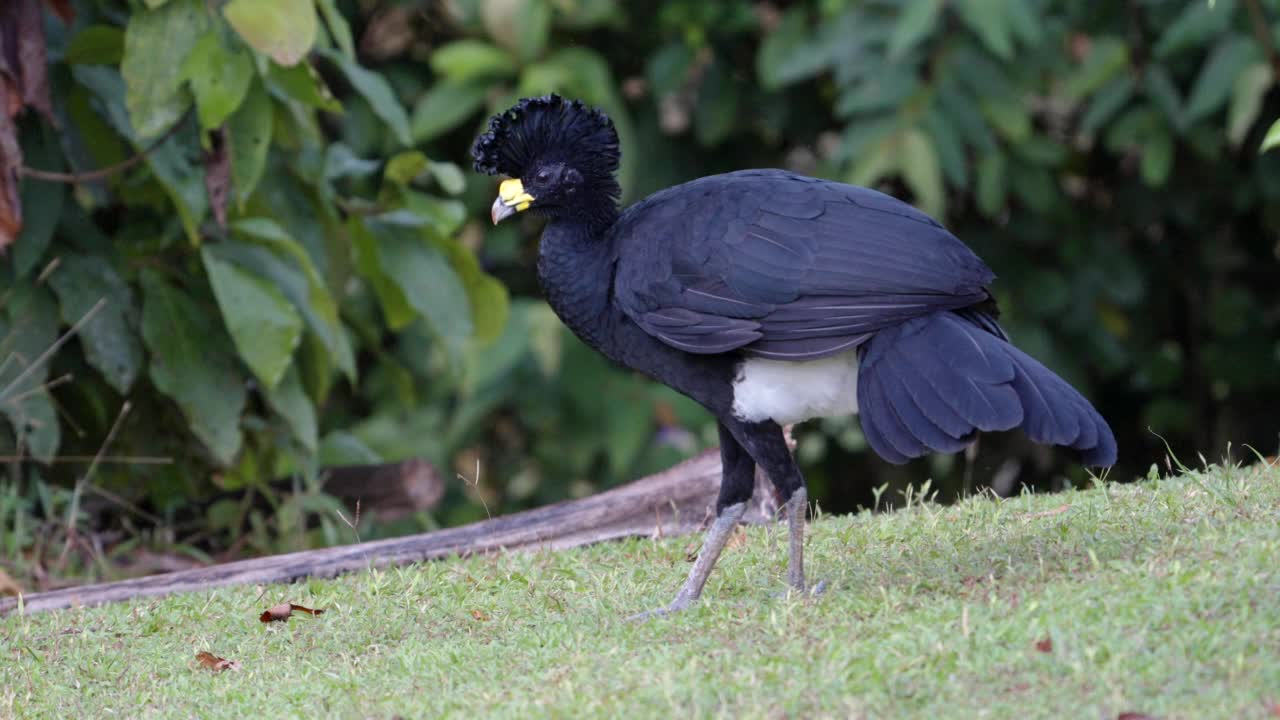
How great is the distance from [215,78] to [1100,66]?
4.14 m

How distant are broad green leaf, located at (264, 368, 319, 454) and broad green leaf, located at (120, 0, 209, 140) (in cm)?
127

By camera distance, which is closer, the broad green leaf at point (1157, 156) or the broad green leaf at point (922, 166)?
the broad green leaf at point (922, 166)

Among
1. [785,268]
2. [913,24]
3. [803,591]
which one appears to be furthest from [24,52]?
[913,24]

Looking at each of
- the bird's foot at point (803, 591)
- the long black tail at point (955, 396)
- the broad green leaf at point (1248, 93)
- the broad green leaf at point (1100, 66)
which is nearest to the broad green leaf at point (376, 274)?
the bird's foot at point (803, 591)

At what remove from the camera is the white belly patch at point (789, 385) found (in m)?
4.59

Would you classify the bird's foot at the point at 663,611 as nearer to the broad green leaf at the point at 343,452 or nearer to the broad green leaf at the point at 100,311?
the broad green leaf at the point at 100,311

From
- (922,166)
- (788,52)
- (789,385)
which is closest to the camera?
(789,385)

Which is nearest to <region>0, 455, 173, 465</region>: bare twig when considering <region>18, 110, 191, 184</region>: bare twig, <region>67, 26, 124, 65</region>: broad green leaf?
<region>18, 110, 191, 184</region>: bare twig

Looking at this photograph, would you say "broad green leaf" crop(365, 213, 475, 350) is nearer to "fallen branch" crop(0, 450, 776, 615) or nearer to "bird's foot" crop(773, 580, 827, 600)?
"fallen branch" crop(0, 450, 776, 615)

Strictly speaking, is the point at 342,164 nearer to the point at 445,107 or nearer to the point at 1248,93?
the point at 445,107

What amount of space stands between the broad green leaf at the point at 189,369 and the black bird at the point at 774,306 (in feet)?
6.52

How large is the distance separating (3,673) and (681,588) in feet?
6.44

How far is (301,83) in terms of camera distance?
6000 mm

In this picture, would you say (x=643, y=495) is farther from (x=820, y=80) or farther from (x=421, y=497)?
(x=820, y=80)
